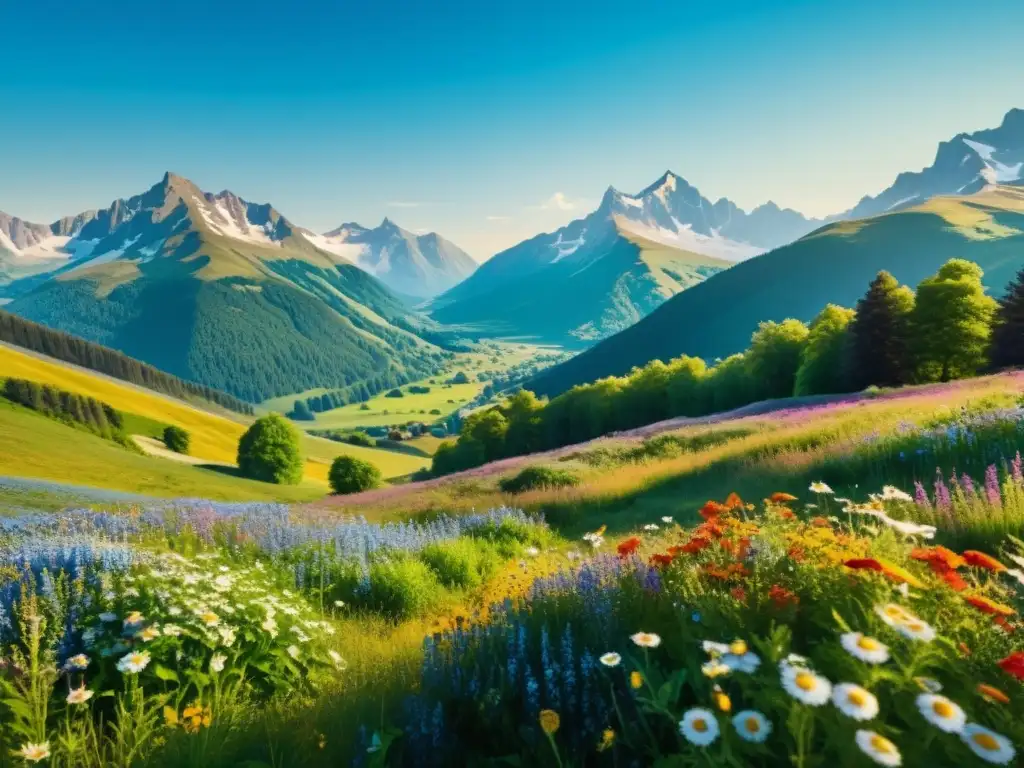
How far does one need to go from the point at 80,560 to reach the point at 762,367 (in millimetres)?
65467

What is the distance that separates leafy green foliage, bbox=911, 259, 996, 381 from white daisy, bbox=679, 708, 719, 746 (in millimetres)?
56357

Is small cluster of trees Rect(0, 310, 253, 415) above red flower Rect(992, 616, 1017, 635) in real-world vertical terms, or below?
above

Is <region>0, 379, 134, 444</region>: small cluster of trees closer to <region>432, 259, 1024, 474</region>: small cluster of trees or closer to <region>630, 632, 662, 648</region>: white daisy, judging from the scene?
<region>432, 259, 1024, 474</region>: small cluster of trees

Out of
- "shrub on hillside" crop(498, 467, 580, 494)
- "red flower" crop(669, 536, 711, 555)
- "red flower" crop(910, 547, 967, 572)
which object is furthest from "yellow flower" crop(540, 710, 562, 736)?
"shrub on hillside" crop(498, 467, 580, 494)

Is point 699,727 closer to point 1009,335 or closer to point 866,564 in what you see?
point 866,564

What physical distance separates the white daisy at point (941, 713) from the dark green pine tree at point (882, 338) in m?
55.1

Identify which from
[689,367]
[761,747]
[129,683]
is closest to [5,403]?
[689,367]

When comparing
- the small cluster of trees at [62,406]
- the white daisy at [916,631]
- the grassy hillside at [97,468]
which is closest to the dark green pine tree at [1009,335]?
the white daisy at [916,631]

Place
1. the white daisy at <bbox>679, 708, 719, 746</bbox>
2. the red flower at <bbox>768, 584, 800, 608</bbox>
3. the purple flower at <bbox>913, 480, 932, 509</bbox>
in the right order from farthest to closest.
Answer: the purple flower at <bbox>913, 480, 932, 509</bbox>
the red flower at <bbox>768, 584, 800, 608</bbox>
the white daisy at <bbox>679, 708, 719, 746</bbox>

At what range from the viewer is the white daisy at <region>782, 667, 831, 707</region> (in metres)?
2.04

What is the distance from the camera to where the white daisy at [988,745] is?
6.57ft

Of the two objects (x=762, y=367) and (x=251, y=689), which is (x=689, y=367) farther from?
(x=251, y=689)

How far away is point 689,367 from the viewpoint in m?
69.6

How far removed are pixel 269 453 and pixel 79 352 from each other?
110899 millimetres
